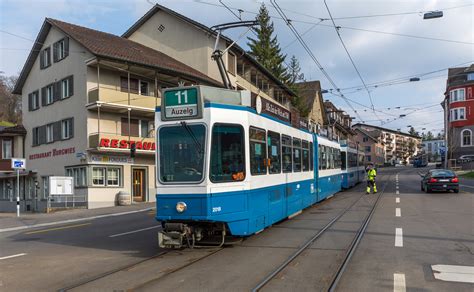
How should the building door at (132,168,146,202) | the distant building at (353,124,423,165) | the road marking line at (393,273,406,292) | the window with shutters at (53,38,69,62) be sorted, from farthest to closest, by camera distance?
the distant building at (353,124,423,165), the window with shutters at (53,38,69,62), the building door at (132,168,146,202), the road marking line at (393,273,406,292)

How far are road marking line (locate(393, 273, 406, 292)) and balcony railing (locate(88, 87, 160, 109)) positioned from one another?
23.3m

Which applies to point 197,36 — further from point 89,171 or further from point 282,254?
point 282,254

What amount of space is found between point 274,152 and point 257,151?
4.71 feet

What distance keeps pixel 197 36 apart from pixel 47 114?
1367 cm

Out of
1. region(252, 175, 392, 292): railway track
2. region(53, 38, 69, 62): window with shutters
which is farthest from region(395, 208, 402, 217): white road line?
region(53, 38, 69, 62): window with shutters

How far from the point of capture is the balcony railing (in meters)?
27.0

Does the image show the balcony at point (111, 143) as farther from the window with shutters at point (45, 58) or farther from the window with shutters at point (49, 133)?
the window with shutters at point (45, 58)

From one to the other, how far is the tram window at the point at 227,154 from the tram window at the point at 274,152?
1671mm

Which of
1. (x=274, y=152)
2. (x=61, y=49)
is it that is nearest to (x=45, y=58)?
(x=61, y=49)

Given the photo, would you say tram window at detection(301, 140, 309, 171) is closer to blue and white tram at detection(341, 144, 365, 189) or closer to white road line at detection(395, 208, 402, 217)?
white road line at detection(395, 208, 402, 217)

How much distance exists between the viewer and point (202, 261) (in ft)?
26.5

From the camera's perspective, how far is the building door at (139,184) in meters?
30.1

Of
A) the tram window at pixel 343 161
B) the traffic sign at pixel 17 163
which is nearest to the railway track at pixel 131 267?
the traffic sign at pixel 17 163

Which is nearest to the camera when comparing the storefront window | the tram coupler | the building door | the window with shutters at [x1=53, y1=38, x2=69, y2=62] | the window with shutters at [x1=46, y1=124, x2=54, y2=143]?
the tram coupler
